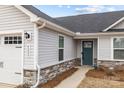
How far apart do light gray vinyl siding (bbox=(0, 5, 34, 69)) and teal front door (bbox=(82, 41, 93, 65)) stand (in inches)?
299

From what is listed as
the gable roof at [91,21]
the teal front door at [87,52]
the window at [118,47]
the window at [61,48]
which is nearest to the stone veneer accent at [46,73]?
the window at [61,48]

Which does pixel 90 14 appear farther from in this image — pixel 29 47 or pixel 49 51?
pixel 29 47

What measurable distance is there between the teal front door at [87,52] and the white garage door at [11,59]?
744 centimetres

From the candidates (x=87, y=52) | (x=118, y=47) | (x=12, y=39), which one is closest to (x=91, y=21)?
(x=87, y=52)

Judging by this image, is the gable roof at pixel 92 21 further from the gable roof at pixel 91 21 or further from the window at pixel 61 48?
the window at pixel 61 48

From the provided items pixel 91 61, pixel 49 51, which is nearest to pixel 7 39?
pixel 49 51

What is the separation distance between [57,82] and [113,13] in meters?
11.1

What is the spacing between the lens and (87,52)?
13.6 m

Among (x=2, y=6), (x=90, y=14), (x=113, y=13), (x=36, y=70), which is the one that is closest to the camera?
(x=36, y=70)

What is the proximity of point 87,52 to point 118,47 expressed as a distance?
3.18 m

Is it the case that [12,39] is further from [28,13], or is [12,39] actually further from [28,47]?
[28,13]

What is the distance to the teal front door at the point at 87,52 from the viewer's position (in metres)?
13.5

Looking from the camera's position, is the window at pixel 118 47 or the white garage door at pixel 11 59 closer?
the white garage door at pixel 11 59

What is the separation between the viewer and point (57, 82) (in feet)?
25.3
